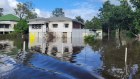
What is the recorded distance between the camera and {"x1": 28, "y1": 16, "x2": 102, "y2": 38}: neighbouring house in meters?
83.8

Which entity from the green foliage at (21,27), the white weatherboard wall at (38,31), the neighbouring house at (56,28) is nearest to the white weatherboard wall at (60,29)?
the neighbouring house at (56,28)

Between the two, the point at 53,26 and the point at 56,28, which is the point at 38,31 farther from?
the point at 56,28

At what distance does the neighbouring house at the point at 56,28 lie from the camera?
275 feet

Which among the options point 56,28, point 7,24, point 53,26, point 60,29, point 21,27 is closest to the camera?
point 60,29

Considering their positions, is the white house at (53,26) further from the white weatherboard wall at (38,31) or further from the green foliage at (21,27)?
the green foliage at (21,27)

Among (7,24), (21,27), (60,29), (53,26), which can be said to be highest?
(7,24)

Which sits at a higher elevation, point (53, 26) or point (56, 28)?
point (53, 26)

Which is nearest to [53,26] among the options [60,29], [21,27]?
[60,29]

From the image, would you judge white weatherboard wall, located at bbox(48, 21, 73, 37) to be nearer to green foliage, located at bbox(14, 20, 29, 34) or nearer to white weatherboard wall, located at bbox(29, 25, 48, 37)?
white weatherboard wall, located at bbox(29, 25, 48, 37)

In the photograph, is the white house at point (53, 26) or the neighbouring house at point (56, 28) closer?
the neighbouring house at point (56, 28)

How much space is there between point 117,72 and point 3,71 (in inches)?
285

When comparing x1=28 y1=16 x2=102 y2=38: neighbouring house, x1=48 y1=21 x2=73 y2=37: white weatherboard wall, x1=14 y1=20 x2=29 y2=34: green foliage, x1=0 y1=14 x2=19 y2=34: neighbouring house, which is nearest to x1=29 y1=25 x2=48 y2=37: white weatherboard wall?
x1=28 y1=16 x2=102 y2=38: neighbouring house

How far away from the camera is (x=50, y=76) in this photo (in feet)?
42.4

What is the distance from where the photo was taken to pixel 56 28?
8500cm
